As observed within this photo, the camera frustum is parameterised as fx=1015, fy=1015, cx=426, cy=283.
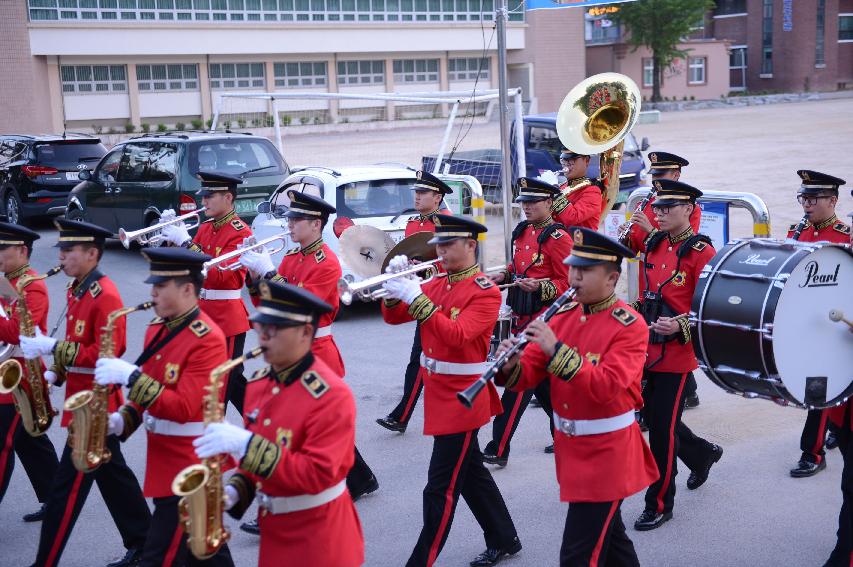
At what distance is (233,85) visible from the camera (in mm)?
45938

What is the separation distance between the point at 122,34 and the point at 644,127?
21.8 m

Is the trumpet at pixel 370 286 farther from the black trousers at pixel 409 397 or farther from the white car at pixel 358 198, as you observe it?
the white car at pixel 358 198

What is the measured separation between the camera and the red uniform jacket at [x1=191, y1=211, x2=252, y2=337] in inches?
297

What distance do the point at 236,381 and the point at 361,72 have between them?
143 feet

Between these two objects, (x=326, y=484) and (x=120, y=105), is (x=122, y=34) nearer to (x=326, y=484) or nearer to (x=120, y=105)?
(x=120, y=105)

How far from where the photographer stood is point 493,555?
5695 millimetres

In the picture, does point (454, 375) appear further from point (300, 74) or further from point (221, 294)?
point (300, 74)

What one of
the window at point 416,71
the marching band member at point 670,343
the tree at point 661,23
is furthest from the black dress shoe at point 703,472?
the tree at point 661,23

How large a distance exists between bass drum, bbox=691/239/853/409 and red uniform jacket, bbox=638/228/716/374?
2.20ft

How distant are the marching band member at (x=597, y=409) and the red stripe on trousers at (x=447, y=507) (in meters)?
0.78

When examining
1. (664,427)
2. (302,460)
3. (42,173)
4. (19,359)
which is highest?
(42,173)

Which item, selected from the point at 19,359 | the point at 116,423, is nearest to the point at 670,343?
the point at 116,423

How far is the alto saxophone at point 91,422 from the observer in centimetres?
471

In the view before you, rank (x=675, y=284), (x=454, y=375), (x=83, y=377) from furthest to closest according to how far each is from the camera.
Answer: (x=675, y=284) < (x=454, y=375) < (x=83, y=377)
